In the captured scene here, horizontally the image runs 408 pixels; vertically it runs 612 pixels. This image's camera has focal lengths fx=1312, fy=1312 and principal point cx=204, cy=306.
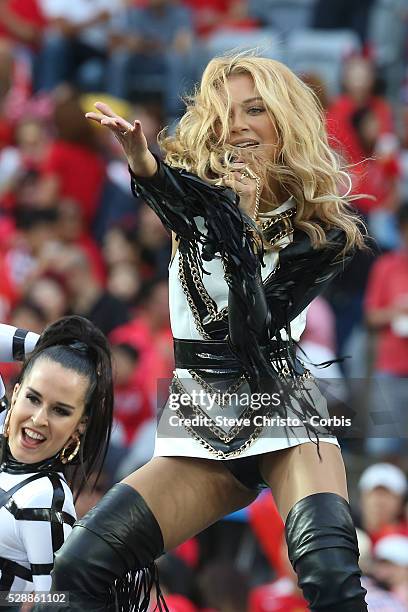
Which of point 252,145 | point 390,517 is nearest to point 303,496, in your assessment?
point 252,145

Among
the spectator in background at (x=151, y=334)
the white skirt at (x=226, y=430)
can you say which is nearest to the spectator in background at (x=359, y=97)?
the spectator in background at (x=151, y=334)

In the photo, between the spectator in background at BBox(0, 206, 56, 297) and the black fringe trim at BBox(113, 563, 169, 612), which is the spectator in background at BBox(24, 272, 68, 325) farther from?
the black fringe trim at BBox(113, 563, 169, 612)

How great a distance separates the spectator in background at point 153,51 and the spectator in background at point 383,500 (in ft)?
14.0

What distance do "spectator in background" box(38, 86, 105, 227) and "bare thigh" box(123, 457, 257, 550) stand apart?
5.46m

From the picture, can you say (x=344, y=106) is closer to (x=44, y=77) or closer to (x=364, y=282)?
(x=364, y=282)

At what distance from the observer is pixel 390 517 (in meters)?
6.82

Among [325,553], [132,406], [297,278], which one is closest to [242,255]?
[297,278]

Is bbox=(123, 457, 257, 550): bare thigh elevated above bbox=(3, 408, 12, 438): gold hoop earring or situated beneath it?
situated beneath

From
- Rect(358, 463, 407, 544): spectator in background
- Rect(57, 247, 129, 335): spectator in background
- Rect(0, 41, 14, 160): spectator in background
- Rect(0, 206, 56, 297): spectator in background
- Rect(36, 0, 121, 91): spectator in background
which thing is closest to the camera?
Rect(358, 463, 407, 544): spectator in background

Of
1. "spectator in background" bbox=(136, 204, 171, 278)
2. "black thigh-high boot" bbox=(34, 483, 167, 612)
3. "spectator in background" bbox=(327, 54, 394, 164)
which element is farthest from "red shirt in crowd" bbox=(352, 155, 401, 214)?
"black thigh-high boot" bbox=(34, 483, 167, 612)

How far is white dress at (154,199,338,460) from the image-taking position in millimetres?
3764

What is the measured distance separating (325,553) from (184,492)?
1.63ft

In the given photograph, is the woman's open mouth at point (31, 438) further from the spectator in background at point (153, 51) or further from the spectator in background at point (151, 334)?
the spectator in background at point (153, 51)

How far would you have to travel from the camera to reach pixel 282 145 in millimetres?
3936
